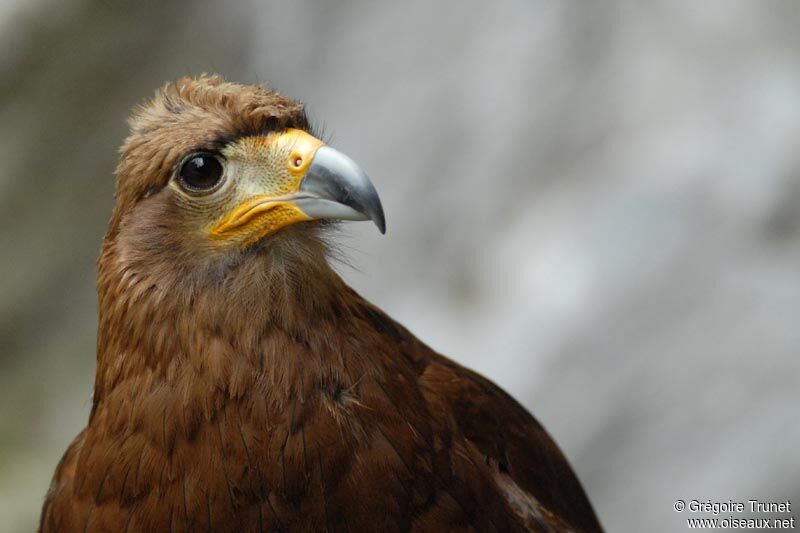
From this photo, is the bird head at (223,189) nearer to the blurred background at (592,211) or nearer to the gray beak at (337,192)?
the gray beak at (337,192)

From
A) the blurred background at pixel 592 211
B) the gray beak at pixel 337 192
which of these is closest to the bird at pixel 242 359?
the gray beak at pixel 337 192

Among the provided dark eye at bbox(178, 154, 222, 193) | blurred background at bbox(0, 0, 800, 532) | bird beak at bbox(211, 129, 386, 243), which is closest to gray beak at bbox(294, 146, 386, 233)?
bird beak at bbox(211, 129, 386, 243)


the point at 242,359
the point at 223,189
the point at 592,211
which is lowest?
the point at 242,359

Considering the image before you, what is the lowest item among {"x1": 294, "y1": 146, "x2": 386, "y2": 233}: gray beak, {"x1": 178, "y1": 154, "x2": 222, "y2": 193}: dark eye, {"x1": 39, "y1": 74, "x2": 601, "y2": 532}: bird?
{"x1": 39, "y1": 74, "x2": 601, "y2": 532}: bird

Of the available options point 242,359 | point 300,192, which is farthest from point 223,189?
point 242,359

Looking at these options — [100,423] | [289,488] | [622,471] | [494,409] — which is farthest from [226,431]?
[622,471]

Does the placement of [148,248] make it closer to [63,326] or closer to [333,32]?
[333,32]

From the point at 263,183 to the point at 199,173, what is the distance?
0.52 feet

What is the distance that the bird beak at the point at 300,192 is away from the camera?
2260 mm

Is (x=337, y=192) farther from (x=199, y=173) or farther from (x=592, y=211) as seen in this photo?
(x=592, y=211)

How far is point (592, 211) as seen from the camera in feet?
16.0

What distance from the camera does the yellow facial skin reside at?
2.32 metres

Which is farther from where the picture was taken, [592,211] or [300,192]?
[592,211]

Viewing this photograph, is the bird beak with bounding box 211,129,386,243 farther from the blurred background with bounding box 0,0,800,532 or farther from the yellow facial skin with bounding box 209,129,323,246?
the blurred background with bounding box 0,0,800,532
